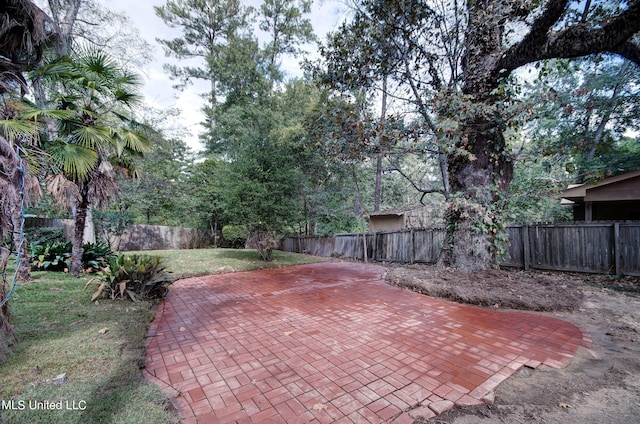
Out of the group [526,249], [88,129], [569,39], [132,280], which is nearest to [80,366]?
[132,280]

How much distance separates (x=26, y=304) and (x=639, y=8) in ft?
29.1

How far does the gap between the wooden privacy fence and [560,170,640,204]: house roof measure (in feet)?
3.82

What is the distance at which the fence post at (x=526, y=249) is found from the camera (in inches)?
269

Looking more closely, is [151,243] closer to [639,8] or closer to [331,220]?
[331,220]

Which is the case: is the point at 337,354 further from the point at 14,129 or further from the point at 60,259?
the point at 60,259

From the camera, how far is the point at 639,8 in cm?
325

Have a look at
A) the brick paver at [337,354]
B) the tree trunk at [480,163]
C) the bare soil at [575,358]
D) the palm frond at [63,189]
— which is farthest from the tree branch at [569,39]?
the palm frond at [63,189]

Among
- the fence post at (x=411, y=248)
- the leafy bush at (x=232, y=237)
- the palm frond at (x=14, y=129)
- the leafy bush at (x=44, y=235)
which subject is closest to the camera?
the palm frond at (x=14, y=129)

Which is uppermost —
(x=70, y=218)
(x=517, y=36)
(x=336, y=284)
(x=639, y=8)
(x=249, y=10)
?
(x=249, y=10)

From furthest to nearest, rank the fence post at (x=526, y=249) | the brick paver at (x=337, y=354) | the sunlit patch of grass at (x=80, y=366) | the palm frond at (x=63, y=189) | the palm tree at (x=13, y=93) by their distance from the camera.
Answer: the fence post at (x=526, y=249), the palm frond at (x=63, y=189), the palm tree at (x=13, y=93), the brick paver at (x=337, y=354), the sunlit patch of grass at (x=80, y=366)

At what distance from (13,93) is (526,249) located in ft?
30.8

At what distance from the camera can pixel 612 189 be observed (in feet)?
22.2

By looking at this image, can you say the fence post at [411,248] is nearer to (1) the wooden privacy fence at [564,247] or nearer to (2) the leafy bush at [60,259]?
(1) the wooden privacy fence at [564,247]

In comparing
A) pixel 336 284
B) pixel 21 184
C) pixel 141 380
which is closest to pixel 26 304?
pixel 21 184
